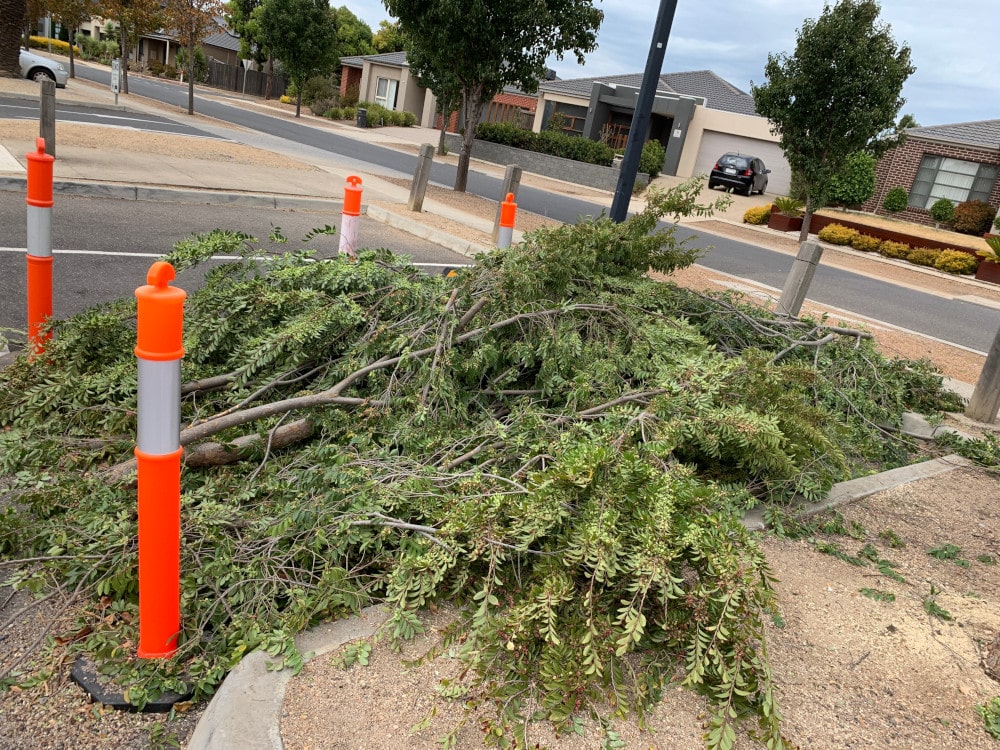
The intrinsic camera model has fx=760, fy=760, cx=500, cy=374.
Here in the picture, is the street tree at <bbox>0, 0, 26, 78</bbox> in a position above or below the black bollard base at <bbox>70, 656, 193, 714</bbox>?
above

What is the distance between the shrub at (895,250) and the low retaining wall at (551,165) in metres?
9.35

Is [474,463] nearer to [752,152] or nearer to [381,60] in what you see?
[752,152]

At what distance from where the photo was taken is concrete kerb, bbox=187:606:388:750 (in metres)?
2.26

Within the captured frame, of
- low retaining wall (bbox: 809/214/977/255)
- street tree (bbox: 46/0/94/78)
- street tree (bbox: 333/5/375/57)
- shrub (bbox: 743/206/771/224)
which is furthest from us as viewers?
street tree (bbox: 333/5/375/57)

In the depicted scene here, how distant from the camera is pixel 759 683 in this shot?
2646mm

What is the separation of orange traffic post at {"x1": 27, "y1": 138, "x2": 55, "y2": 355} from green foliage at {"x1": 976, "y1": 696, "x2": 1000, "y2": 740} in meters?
4.92

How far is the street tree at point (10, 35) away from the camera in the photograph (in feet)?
75.9

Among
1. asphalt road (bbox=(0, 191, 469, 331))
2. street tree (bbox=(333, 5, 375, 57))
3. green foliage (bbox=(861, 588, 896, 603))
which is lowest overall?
asphalt road (bbox=(0, 191, 469, 331))

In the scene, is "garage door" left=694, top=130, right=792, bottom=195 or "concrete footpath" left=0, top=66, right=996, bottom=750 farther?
"garage door" left=694, top=130, right=792, bottom=195

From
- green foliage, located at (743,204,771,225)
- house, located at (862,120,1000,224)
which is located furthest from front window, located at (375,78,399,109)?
house, located at (862,120,1000,224)

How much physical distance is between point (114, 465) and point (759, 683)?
10.1 ft

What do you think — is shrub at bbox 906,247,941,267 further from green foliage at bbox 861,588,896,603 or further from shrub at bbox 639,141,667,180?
green foliage at bbox 861,588,896,603

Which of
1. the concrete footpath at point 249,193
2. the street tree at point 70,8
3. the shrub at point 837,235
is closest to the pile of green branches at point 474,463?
the concrete footpath at point 249,193

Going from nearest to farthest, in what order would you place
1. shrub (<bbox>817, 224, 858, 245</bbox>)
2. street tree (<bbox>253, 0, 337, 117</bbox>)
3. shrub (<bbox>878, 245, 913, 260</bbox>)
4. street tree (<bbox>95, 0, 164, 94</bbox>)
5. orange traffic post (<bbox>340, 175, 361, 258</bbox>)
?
orange traffic post (<bbox>340, 175, 361, 258</bbox>)
shrub (<bbox>878, 245, 913, 260</bbox>)
shrub (<bbox>817, 224, 858, 245</bbox>)
street tree (<bbox>95, 0, 164, 94</bbox>)
street tree (<bbox>253, 0, 337, 117</bbox>)
